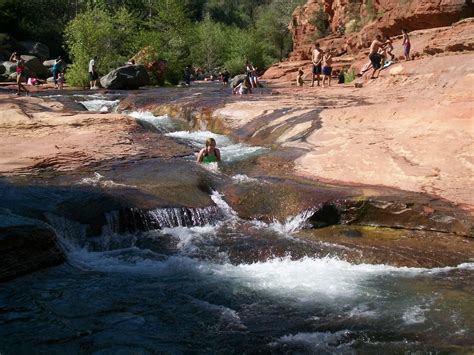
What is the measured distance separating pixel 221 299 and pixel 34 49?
3809cm

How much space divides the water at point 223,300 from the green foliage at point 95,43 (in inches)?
862

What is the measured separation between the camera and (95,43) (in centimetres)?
2841

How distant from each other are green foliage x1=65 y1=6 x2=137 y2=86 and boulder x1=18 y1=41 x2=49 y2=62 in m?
10.8

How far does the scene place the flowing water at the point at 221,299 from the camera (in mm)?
4641

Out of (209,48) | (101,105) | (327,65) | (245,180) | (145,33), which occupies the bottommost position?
(245,180)

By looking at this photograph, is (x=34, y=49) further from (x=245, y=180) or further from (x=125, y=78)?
(x=245, y=180)

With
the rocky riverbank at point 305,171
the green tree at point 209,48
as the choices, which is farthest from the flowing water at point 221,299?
the green tree at point 209,48

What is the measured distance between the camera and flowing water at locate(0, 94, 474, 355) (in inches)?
183

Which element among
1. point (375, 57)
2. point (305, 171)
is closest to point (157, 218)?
point (305, 171)

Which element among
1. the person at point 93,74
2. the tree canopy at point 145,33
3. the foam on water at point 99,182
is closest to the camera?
the foam on water at point 99,182

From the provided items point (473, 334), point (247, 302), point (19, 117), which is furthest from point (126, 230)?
point (19, 117)

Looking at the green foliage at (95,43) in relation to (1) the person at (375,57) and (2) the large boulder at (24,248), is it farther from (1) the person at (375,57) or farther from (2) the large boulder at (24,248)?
(2) the large boulder at (24,248)

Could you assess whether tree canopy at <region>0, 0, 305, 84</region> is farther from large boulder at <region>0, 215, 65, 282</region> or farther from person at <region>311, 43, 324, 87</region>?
large boulder at <region>0, 215, 65, 282</region>

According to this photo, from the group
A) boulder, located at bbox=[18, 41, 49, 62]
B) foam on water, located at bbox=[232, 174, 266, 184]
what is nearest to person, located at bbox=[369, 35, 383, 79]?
foam on water, located at bbox=[232, 174, 266, 184]
